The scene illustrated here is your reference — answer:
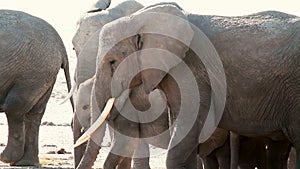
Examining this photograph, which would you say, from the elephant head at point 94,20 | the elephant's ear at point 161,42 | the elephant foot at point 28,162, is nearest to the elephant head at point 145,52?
the elephant's ear at point 161,42

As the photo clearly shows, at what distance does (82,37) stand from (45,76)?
1032mm

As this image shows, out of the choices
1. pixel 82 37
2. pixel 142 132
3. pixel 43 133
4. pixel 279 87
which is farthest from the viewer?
pixel 43 133

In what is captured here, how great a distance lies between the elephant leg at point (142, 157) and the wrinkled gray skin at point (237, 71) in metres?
1.45

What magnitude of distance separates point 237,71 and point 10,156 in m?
4.20

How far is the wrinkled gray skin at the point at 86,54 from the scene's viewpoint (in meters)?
12.1

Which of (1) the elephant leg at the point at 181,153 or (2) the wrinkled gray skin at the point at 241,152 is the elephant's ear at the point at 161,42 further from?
(2) the wrinkled gray skin at the point at 241,152

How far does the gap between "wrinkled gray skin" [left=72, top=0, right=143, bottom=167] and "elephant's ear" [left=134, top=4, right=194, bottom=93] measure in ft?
5.04

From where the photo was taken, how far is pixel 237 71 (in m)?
10.6

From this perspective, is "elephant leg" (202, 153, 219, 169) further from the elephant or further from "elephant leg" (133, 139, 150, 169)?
"elephant leg" (133, 139, 150, 169)

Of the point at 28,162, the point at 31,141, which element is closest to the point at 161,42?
the point at 28,162

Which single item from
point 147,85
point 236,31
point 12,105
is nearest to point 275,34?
point 236,31

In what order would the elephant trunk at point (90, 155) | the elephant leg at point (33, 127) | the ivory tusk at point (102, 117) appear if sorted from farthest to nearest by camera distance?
the elephant leg at point (33, 127)
the elephant trunk at point (90, 155)
the ivory tusk at point (102, 117)

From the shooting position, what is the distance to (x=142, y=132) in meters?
11.9

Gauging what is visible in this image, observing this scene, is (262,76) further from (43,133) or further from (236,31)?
(43,133)
